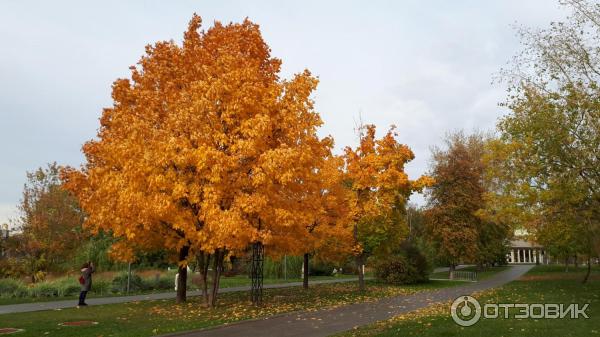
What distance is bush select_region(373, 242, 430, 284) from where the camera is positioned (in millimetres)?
30453

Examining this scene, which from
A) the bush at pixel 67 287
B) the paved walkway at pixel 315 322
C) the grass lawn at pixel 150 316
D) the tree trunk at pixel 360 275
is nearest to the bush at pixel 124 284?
the bush at pixel 67 287

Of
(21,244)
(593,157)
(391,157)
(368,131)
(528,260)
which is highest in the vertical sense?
(368,131)

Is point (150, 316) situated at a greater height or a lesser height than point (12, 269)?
lesser

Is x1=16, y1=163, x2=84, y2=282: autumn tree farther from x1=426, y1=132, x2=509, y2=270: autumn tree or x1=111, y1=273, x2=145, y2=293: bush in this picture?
x1=426, y1=132, x2=509, y2=270: autumn tree

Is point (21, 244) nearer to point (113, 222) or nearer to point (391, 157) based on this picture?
point (113, 222)

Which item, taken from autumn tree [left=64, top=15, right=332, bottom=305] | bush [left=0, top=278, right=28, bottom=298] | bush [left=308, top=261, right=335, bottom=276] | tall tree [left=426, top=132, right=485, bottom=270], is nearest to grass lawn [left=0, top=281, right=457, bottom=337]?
autumn tree [left=64, top=15, right=332, bottom=305]

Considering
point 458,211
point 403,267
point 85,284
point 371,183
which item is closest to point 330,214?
point 371,183

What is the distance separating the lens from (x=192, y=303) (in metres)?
18.4

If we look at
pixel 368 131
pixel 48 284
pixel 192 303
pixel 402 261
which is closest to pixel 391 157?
pixel 368 131

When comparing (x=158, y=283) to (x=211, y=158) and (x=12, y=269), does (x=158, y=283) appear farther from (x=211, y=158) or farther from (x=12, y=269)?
(x=211, y=158)

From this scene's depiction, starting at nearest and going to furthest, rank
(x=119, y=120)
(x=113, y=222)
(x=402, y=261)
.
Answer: (x=113, y=222)
(x=119, y=120)
(x=402, y=261)

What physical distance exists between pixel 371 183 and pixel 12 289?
18670mm

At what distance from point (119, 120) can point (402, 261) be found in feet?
68.8

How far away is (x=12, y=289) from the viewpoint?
72.4 ft
